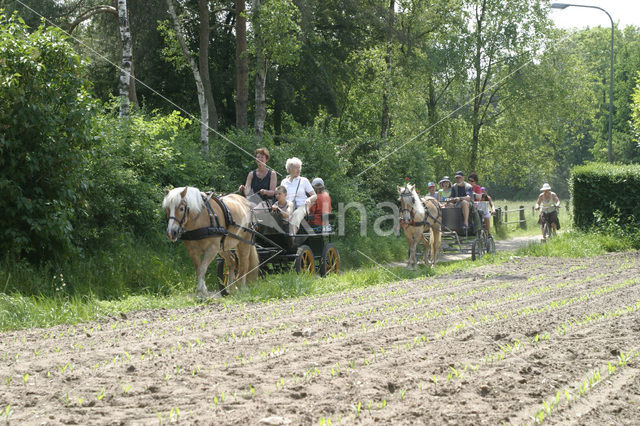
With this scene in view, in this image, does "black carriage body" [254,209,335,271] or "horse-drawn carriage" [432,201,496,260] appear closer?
"black carriage body" [254,209,335,271]

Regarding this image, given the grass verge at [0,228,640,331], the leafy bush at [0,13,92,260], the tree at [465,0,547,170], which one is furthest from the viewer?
the tree at [465,0,547,170]

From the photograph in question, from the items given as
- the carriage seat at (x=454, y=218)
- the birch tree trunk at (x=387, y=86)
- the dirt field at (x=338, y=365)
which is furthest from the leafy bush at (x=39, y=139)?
the birch tree trunk at (x=387, y=86)

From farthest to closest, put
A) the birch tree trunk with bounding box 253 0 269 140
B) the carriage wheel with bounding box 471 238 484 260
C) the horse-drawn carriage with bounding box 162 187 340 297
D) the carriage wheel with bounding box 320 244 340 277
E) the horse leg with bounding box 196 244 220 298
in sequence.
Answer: the birch tree trunk with bounding box 253 0 269 140, the carriage wheel with bounding box 471 238 484 260, the carriage wheel with bounding box 320 244 340 277, the horse leg with bounding box 196 244 220 298, the horse-drawn carriage with bounding box 162 187 340 297

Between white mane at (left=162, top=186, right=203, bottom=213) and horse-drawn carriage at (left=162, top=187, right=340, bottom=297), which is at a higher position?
white mane at (left=162, top=186, right=203, bottom=213)

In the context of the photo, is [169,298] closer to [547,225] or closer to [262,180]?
[262,180]

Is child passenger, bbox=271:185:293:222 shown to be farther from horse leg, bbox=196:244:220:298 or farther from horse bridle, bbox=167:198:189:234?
horse bridle, bbox=167:198:189:234

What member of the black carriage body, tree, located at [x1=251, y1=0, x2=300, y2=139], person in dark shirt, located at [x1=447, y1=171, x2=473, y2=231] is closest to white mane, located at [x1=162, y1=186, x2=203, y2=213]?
the black carriage body

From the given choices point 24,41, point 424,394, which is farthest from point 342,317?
point 24,41

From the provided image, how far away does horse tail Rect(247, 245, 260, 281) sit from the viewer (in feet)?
36.8

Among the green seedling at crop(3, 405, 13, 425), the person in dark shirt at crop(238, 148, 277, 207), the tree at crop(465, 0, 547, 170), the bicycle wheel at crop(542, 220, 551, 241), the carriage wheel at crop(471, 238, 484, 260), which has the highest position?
the tree at crop(465, 0, 547, 170)

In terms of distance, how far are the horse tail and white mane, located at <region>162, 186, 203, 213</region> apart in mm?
1527

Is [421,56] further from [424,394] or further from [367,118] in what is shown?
[424,394]

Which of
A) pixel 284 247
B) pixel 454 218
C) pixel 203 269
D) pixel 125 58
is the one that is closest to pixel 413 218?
pixel 454 218

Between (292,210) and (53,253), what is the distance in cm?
397
